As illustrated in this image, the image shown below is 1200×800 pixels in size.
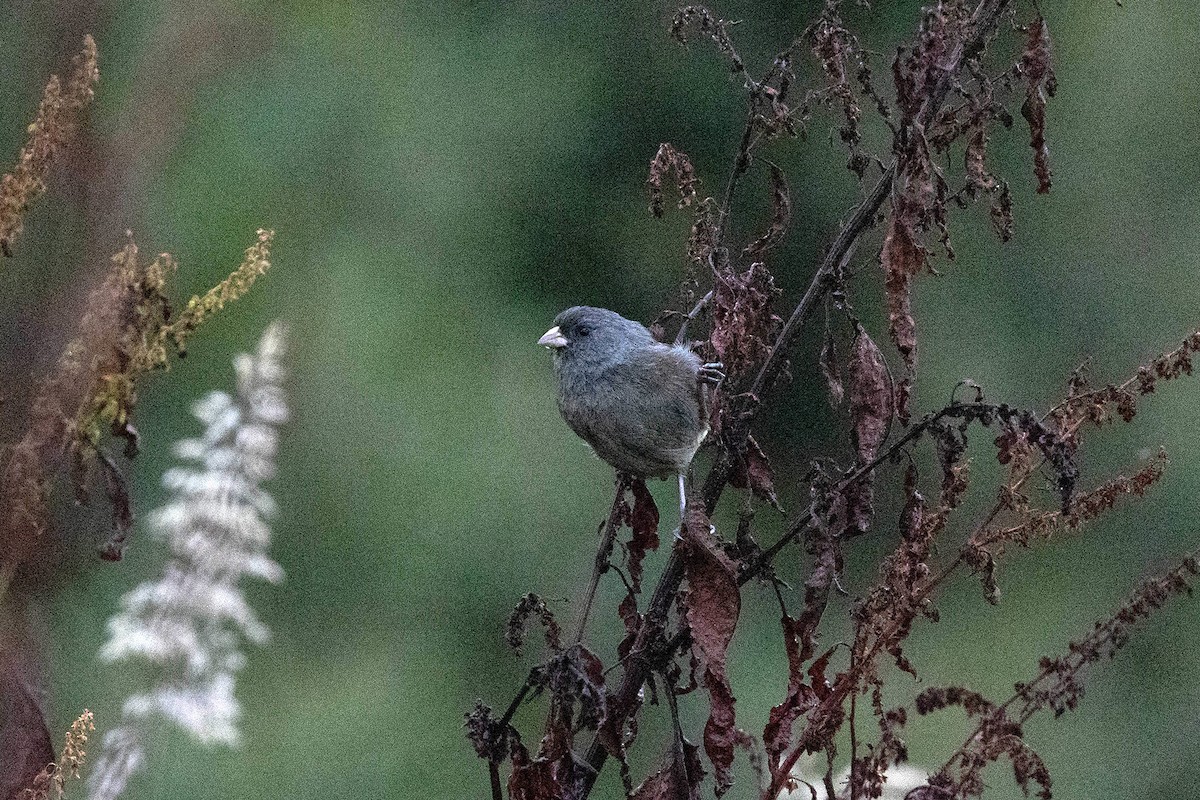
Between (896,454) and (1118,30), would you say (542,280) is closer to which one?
(1118,30)

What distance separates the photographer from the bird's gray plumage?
7.62 ft

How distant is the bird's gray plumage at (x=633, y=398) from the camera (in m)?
2.32

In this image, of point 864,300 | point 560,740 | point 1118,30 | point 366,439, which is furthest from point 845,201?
point 560,740

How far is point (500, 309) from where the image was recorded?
4223 mm

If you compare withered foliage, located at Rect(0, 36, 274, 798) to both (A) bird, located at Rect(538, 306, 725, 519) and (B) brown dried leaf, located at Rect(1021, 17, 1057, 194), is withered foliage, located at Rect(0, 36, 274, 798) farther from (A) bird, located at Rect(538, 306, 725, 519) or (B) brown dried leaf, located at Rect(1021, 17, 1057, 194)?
(A) bird, located at Rect(538, 306, 725, 519)

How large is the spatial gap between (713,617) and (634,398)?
1.05 m

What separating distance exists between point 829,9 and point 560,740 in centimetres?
78

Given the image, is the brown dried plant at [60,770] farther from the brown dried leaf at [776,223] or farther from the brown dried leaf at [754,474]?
the brown dried leaf at [776,223]

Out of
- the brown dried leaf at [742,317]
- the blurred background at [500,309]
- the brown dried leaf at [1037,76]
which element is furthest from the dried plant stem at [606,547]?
the blurred background at [500,309]

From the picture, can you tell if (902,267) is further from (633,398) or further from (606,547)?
(633,398)

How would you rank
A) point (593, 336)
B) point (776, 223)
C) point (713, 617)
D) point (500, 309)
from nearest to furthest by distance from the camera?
point (713, 617) < point (776, 223) < point (593, 336) < point (500, 309)

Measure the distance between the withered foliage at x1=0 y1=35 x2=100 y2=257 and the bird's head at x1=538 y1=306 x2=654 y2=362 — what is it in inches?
47.5

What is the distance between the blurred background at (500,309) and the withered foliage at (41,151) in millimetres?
2026

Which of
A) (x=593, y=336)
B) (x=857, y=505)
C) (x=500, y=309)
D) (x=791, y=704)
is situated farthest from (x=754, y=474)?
(x=500, y=309)
